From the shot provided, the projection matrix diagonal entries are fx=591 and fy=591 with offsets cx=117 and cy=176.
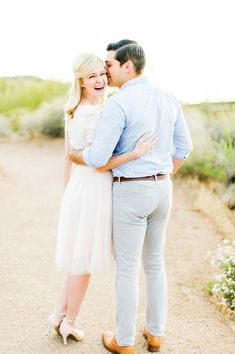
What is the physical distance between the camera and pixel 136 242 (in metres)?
3.59

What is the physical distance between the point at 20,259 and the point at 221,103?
6954mm

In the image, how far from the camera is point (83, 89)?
367 centimetres

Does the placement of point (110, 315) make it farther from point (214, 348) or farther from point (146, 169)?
point (146, 169)

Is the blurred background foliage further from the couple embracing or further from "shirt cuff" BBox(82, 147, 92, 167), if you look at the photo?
"shirt cuff" BBox(82, 147, 92, 167)

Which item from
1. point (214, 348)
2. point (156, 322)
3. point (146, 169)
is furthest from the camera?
point (214, 348)

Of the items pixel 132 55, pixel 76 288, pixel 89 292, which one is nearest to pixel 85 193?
pixel 76 288

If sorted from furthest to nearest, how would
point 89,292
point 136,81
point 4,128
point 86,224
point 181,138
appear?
point 4,128
point 89,292
point 181,138
point 86,224
point 136,81

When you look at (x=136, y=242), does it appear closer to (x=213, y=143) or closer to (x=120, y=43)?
(x=120, y=43)

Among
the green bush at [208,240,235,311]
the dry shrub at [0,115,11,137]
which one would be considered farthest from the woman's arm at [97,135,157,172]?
the dry shrub at [0,115,11,137]

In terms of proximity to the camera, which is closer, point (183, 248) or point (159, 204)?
point (159, 204)

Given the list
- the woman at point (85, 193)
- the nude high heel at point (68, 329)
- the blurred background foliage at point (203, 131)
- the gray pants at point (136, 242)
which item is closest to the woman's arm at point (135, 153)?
the woman at point (85, 193)

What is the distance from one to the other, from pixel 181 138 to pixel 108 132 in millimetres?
674

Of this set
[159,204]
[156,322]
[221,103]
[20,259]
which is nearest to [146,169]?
[159,204]

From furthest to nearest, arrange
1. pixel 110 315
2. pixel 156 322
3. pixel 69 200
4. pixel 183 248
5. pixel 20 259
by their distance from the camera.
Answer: pixel 183 248 → pixel 20 259 → pixel 110 315 → pixel 156 322 → pixel 69 200
